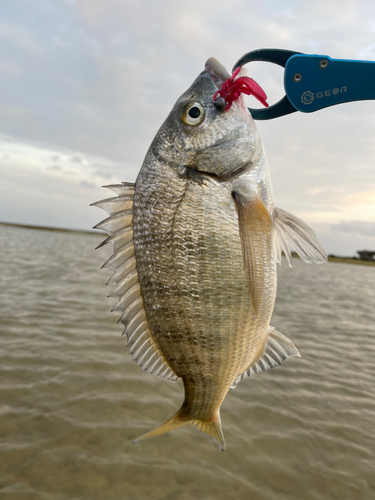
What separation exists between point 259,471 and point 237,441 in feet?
1.59

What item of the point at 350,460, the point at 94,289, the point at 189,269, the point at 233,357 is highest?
the point at 189,269

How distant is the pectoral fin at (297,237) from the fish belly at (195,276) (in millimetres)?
206

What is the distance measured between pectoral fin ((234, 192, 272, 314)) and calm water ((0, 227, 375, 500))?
257 centimetres

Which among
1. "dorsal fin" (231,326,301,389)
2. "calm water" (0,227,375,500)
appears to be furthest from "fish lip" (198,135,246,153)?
"calm water" (0,227,375,500)

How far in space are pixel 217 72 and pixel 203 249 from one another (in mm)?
1051

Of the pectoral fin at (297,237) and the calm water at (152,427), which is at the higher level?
the pectoral fin at (297,237)

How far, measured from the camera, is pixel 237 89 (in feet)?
5.03

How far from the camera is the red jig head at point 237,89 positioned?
1347 millimetres

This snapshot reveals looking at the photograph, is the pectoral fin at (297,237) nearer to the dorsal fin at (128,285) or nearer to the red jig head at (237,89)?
the red jig head at (237,89)

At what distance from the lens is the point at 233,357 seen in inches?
64.3

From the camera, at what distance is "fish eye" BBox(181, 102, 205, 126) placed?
67.7 inches

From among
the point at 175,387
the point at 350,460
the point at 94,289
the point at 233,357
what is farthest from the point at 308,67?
the point at 94,289

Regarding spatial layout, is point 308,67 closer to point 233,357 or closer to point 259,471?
point 233,357

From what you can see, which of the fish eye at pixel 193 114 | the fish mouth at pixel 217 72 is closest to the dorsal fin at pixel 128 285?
the fish eye at pixel 193 114
